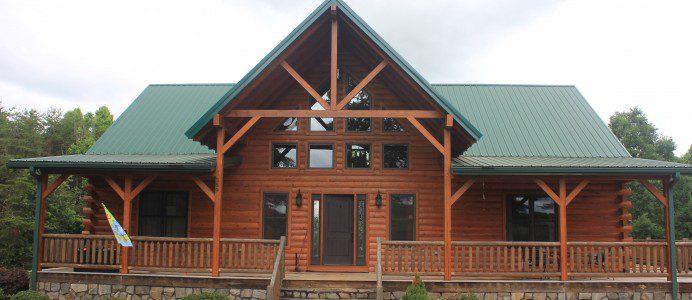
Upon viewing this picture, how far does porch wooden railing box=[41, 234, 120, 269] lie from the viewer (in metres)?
12.5

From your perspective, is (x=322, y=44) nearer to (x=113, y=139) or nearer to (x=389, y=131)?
(x=389, y=131)

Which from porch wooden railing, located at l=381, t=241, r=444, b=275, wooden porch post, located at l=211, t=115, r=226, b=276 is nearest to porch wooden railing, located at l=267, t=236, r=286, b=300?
wooden porch post, located at l=211, t=115, r=226, b=276

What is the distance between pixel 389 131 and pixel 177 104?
705 centimetres

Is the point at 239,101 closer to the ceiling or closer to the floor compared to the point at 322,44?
closer to the floor

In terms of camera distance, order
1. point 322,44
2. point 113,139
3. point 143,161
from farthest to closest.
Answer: point 113,139 < point 322,44 < point 143,161

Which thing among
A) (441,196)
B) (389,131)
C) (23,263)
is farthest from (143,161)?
(23,263)

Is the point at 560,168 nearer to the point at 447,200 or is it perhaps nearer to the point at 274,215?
the point at 447,200

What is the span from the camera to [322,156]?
1414cm

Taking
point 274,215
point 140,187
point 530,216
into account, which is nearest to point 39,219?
point 140,187

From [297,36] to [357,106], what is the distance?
10.9 ft

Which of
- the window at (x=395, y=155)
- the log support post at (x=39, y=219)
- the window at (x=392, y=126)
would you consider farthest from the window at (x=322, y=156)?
the log support post at (x=39, y=219)

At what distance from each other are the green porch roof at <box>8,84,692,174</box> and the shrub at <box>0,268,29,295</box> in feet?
8.92

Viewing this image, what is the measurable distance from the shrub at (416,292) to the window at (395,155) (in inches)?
165

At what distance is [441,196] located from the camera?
1398 centimetres
